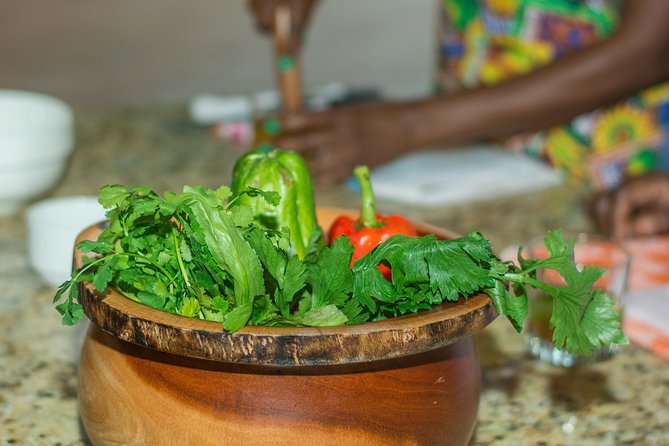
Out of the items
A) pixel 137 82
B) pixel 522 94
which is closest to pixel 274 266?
pixel 522 94

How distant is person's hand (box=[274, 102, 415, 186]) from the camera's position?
82.0 inches

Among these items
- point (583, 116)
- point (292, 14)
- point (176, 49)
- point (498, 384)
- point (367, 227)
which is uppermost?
point (292, 14)

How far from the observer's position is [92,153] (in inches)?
85.3

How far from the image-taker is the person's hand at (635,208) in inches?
63.2

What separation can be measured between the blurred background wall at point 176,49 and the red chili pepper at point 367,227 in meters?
5.18

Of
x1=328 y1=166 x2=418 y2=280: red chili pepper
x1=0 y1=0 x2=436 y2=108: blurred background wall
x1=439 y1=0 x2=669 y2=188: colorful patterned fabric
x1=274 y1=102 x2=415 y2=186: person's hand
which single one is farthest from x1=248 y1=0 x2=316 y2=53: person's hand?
x1=0 y1=0 x2=436 y2=108: blurred background wall

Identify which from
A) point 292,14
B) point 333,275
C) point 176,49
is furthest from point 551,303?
point 176,49

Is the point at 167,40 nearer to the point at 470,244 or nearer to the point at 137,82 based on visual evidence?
the point at 137,82

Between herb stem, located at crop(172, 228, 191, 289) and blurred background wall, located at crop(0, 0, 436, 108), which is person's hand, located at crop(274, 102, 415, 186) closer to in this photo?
herb stem, located at crop(172, 228, 191, 289)

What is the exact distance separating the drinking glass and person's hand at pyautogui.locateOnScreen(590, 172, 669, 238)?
372 mm

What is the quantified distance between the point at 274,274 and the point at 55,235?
25.0 inches

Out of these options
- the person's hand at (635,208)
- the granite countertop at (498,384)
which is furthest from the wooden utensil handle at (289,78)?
the person's hand at (635,208)

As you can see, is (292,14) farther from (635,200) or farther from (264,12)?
(635,200)

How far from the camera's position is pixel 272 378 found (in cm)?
66
